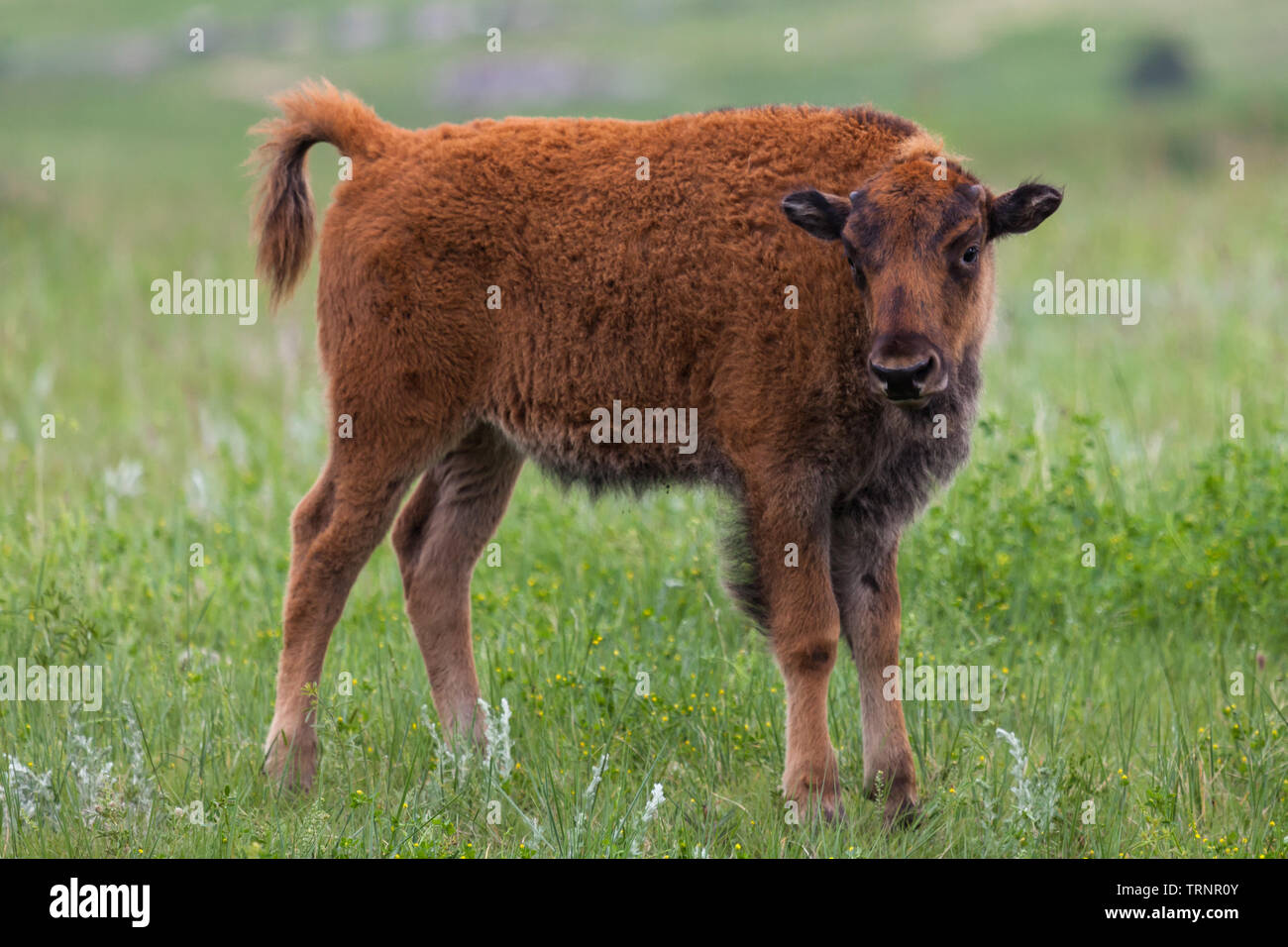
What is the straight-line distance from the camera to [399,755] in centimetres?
543

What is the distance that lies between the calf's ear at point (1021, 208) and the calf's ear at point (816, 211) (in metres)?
0.54

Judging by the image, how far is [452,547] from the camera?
6188 mm

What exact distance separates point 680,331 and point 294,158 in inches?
75.9

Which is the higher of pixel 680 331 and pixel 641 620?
pixel 680 331

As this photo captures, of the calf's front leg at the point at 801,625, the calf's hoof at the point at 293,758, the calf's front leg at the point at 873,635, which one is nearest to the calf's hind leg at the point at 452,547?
the calf's hoof at the point at 293,758

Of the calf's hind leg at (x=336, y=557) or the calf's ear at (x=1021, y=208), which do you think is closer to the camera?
the calf's ear at (x=1021, y=208)

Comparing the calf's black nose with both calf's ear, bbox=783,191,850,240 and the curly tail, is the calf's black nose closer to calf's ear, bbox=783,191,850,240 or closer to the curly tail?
calf's ear, bbox=783,191,850,240

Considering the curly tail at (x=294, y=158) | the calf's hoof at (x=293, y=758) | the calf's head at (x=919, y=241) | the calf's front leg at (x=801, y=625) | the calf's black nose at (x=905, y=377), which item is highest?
the curly tail at (x=294, y=158)

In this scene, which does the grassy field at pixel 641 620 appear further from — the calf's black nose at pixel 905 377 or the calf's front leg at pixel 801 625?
the calf's black nose at pixel 905 377

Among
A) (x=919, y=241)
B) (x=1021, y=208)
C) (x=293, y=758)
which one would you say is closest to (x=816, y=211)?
(x=919, y=241)

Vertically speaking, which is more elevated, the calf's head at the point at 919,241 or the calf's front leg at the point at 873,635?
the calf's head at the point at 919,241

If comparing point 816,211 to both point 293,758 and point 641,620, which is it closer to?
point 641,620

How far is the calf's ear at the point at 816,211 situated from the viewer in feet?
16.3

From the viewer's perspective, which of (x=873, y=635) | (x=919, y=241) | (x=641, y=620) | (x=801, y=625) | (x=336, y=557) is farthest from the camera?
(x=641, y=620)
